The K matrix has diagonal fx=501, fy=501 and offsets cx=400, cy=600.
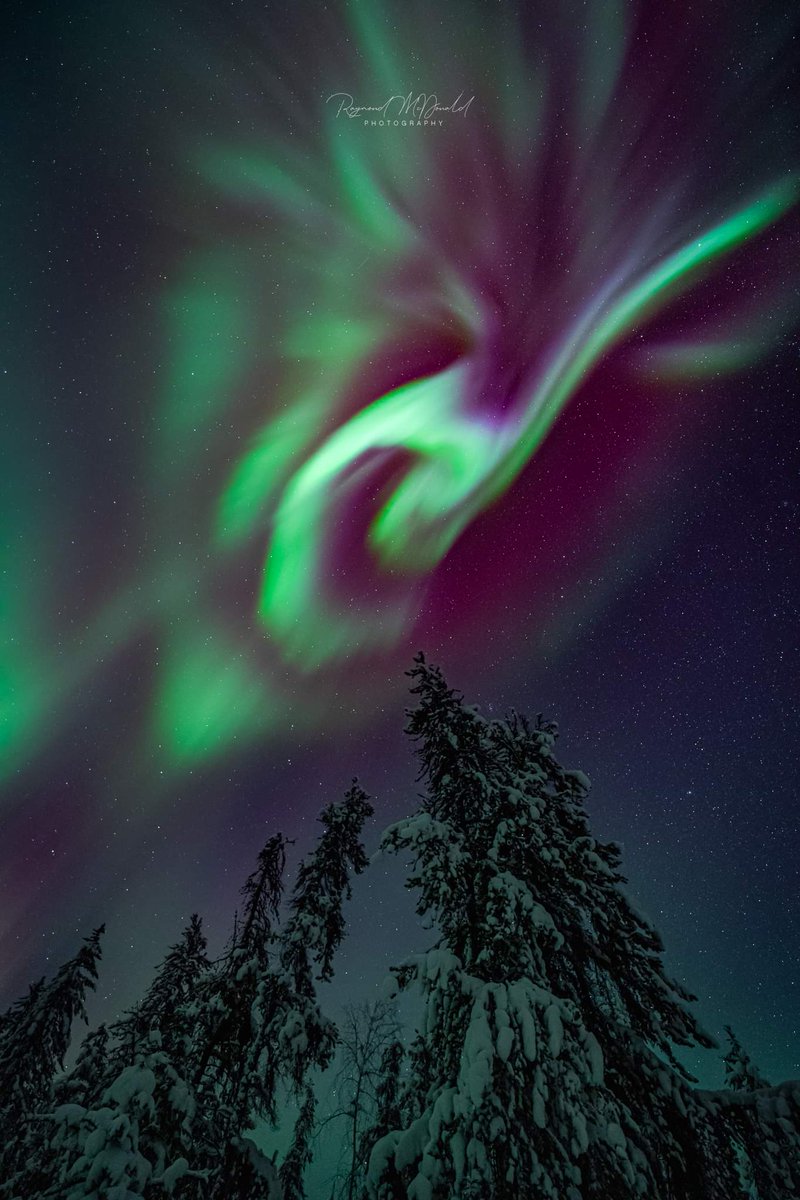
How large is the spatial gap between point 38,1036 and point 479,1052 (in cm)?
2171

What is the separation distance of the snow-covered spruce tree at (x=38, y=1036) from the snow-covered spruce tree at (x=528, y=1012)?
59.0 ft

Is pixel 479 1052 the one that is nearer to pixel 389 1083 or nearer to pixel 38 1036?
pixel 389 1083

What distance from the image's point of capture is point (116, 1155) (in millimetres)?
7113

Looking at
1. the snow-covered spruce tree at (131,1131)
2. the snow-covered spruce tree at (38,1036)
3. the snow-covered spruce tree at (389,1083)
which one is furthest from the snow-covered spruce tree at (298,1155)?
the snow-covered spruce tree at (131,1131)

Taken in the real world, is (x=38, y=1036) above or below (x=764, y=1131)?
below

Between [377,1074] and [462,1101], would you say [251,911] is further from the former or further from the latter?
[377,1074]

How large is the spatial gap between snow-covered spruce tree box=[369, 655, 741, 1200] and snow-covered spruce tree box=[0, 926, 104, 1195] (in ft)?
59.0

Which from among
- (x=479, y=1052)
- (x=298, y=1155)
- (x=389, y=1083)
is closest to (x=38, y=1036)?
(x=389, y=1083)

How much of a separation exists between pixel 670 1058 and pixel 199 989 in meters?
9.95

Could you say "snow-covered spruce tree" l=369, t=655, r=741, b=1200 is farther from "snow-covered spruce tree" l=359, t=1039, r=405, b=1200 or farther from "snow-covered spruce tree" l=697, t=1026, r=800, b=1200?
"snow-covered spruce tree" l=359, t=1039, r=405, b=1200

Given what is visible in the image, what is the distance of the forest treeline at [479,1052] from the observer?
5.85 meters

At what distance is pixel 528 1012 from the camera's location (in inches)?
231

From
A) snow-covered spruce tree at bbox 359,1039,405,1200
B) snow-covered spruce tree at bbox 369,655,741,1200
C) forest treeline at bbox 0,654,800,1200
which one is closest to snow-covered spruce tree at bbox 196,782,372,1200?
forest treeline at bbox 0,654,800,1200

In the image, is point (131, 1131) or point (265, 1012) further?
point (265, 1012)
